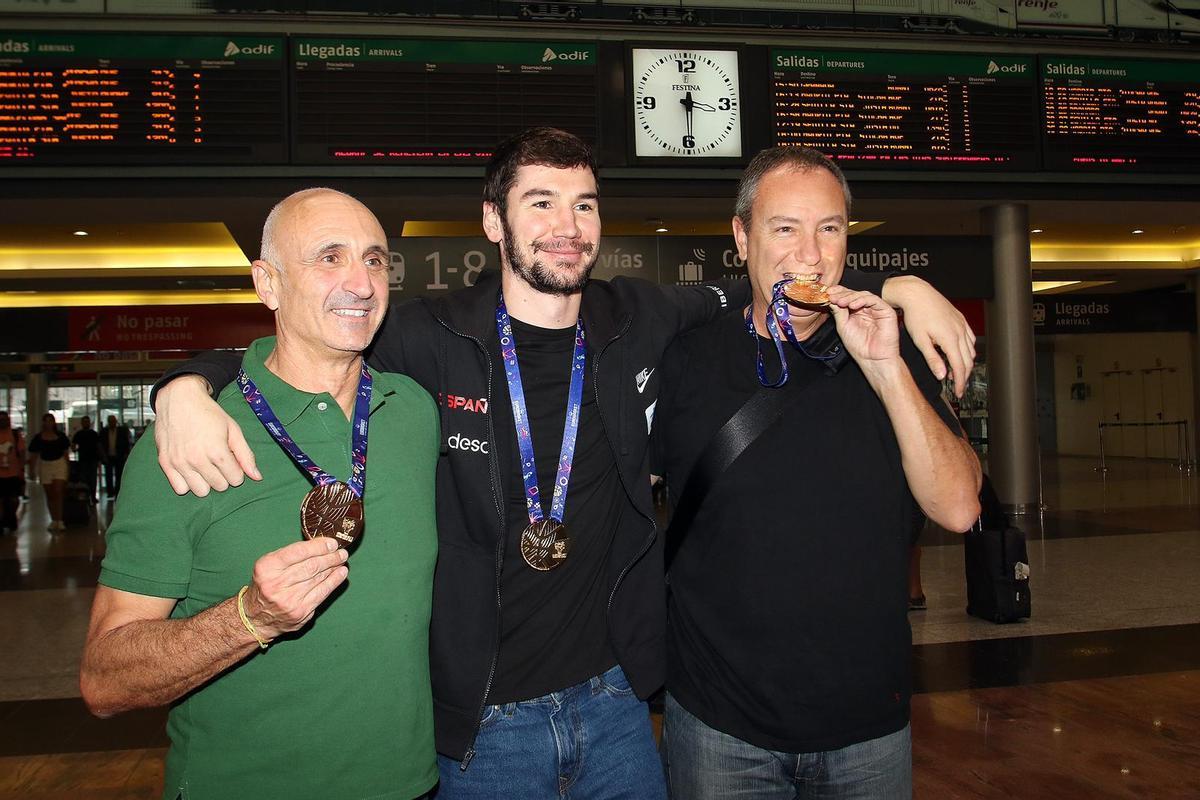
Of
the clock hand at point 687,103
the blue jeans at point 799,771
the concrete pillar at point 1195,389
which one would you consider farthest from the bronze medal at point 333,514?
the concrete pillar at point 1195,389

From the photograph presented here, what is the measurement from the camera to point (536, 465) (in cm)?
200

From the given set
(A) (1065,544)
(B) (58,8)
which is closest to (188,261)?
(B) (58,8)

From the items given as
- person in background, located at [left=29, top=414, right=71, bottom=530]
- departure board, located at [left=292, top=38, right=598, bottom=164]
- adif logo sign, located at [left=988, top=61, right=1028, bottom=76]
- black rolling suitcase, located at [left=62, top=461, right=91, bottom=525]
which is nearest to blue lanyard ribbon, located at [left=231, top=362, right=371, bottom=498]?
departure board, located at [left=292, top=38, right=598, bottom=164]

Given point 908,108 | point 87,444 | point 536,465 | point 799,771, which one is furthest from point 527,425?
point 87,444

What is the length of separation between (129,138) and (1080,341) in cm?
2276

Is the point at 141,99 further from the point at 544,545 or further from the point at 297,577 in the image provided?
the point at 297,577

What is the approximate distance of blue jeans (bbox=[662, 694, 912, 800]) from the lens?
5.83 feet

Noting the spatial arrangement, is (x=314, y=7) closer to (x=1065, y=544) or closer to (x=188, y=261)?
(x=188, y=261)

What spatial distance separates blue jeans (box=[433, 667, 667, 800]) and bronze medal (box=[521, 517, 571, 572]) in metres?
0.28

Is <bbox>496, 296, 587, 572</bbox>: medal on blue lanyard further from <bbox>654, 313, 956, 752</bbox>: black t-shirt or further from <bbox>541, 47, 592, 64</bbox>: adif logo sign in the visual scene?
<bbox>541, 47, 592, 64</bbox>: adif logo sign

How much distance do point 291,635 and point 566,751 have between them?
2.22 feet

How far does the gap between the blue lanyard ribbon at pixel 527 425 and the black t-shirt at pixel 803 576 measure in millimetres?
272

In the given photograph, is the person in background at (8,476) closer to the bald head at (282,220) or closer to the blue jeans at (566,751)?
the bald head at (282,220)

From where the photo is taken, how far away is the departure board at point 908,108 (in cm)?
704
